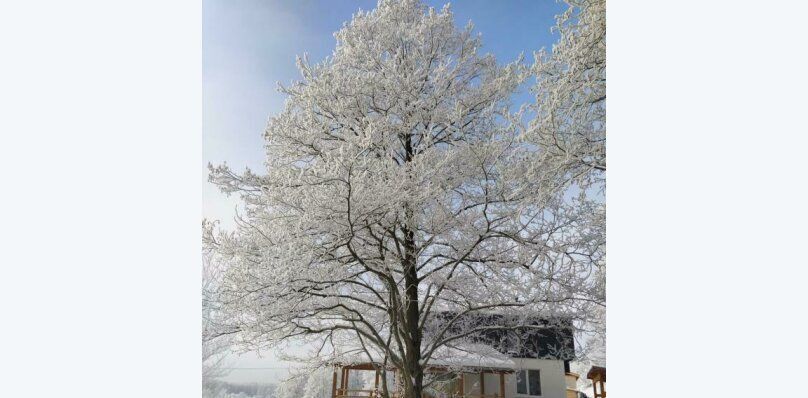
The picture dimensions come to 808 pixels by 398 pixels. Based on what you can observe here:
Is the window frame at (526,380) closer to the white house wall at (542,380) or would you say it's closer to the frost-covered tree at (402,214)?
the white house wall at (542,380)

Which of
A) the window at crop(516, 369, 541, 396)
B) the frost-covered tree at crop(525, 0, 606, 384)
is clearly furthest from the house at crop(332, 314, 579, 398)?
the frost-covered tree at crop(525, 0, 606, 384)

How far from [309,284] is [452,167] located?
3.24 feet

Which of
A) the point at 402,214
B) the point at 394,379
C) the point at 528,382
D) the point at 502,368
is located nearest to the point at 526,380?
the point at 528,382

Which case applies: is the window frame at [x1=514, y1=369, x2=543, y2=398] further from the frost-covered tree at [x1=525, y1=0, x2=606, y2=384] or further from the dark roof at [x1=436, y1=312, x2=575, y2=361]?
the frost-covered tree at [x1=525, y1=0, x2=606, y2=384]

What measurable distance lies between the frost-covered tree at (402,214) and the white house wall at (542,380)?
24cm

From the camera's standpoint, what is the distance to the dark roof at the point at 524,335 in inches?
132

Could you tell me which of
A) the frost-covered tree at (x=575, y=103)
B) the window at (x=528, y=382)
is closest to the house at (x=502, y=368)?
the window at (x=528, y=382)

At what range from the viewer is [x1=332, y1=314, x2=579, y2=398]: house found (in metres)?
3.36

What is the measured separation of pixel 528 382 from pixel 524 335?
0.25 metres

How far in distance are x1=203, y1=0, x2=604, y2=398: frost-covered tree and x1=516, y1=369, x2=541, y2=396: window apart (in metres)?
0.29

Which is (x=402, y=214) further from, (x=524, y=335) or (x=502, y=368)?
(x=502, y=368)
